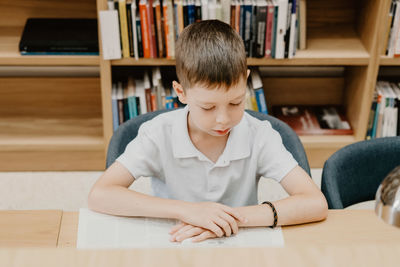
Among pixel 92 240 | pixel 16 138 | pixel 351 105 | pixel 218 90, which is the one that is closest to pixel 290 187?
pixel 218 90

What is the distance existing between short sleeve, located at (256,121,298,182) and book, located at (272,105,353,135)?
4.05ft

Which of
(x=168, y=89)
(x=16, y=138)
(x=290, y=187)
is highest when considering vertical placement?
(x=290, y=187)

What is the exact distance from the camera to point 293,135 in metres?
1.38

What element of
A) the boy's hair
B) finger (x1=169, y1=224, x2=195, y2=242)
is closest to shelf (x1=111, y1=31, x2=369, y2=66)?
the boy's hair

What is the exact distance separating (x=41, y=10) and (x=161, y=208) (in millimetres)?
1691

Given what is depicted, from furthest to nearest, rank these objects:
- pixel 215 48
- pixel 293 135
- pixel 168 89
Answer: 1. pixel 168 89
2. pixel 293 135
3. pixel 215 48

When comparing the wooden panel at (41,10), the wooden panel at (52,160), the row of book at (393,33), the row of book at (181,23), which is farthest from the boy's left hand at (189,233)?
the wooden panel at (41,10)

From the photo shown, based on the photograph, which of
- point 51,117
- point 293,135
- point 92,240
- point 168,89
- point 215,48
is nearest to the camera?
point 92,240

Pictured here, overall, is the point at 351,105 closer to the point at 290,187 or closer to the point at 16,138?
the point at 290,187

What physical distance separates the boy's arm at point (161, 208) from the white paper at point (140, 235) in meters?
0.02

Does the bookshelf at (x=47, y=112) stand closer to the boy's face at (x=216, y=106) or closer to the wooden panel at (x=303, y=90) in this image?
the wooden panel at (x=303, y=90)

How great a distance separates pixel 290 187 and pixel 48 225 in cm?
56

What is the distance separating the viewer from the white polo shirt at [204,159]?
1219 mm

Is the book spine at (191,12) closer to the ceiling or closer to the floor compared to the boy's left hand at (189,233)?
closer to the ceiling
